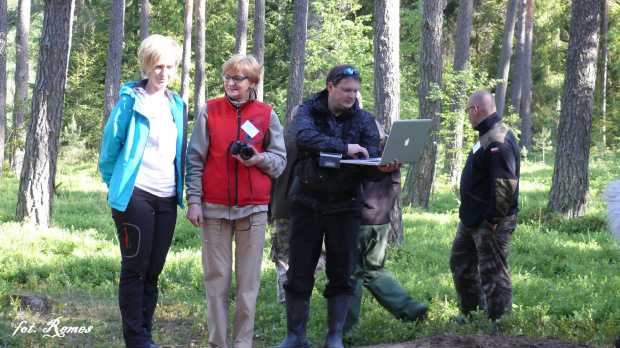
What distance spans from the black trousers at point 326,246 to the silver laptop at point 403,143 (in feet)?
1.88

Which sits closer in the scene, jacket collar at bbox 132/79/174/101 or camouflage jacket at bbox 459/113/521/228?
jacket collar at bbox 132/79/174/101

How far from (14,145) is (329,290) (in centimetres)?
1394

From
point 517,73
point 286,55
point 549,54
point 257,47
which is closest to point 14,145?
point 257,47

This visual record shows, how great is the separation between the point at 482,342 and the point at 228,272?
2.06 m

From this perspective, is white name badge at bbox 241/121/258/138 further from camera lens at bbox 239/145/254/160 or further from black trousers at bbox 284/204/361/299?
black trousers at bbox 284/204/361/299

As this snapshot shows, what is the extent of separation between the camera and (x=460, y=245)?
5.84 metres

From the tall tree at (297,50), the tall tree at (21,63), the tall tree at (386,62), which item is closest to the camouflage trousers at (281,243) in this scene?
the tall tree at (386,62)

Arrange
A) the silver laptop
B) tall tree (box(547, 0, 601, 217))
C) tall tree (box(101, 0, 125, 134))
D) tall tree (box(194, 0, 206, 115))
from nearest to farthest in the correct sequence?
the silver laptop < tall tree (box(547, 0, 601, 217)) < tall tree (box(101, 0, 125, 134)) < tall tree (box(194, 0, 206, 115))

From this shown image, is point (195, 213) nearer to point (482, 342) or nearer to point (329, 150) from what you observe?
point (329, 150)

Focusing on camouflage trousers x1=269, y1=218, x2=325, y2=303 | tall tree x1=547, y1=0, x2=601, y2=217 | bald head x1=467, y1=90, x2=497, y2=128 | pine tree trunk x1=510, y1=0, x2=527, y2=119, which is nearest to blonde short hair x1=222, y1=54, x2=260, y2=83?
camouflage trousers x1=269, y1=218, x2=325, y2=303

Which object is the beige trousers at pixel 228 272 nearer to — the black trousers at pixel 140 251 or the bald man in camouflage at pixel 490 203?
the black trousers at pixel 140 251

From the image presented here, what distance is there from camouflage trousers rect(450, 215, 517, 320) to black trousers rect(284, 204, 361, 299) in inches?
54.6

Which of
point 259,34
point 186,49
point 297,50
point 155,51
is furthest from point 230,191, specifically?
point 186,49

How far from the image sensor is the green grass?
17.6ft
